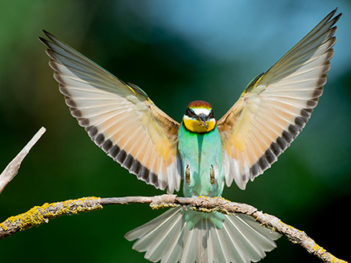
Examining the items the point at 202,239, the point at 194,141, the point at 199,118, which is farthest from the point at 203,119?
the point at 202,239

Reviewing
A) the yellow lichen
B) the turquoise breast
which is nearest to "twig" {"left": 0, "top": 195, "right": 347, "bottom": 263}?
the yellow lichen

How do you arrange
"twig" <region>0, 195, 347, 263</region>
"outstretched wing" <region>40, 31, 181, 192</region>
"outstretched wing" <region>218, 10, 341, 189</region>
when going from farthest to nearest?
"outstretched wing" <region>40, 31, 181, 192</region>
"outstretched wing" <region>218, 10, 341, 189</region>
"twig" <region>0, 195, 347, 263</region>

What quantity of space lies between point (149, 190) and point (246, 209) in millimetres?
1542

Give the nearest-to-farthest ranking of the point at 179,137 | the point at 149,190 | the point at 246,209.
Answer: the point at 246,209, the point at 179,137, the point at 149,190

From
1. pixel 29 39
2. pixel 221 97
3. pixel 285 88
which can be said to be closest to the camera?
pixel 285 88

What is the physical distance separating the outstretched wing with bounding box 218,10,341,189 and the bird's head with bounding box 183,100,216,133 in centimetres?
9

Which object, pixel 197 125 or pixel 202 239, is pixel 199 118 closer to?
pixel 197 125

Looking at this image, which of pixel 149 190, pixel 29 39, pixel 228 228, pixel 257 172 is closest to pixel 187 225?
pixel 228 228

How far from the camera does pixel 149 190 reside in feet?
11.3

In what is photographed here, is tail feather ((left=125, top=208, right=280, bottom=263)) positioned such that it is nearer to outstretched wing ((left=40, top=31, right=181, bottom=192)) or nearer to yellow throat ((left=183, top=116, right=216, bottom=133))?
outstretched wing ((left=40, top=31, right=181, bottom=192))

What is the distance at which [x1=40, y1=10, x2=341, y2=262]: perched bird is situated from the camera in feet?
8.57

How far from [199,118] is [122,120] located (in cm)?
44

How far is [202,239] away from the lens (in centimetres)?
275

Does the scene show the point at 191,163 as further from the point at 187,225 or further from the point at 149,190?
the point at 149,190
